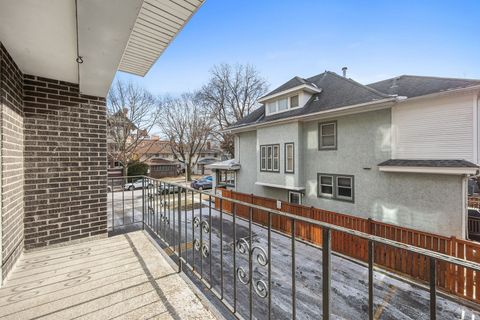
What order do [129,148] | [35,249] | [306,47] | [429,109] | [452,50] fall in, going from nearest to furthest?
[35,249]
[429,109]
[452,50]
[306,47]
[129,148]

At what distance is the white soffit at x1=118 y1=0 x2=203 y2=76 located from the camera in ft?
6.26

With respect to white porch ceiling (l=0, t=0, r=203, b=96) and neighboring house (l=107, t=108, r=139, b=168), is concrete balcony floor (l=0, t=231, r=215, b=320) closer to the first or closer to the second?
white porch ceiling (l=0, t=0, r=203, b=96)

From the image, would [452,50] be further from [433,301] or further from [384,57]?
[433,301]

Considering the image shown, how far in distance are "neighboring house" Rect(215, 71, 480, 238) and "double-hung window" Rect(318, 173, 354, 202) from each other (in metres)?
0.04

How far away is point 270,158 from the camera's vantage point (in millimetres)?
10859

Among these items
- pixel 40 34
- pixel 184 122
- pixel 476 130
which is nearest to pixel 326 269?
pixel 40 34

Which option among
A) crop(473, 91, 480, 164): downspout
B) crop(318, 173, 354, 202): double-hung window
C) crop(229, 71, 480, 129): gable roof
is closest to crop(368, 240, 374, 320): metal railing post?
crop(229, 71, 480, 129): gable roof

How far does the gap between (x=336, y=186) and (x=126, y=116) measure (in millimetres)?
17686

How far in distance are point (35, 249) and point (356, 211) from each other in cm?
916

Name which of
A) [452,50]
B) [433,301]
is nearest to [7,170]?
[433,301]

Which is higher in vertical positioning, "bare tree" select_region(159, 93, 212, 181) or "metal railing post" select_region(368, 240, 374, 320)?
"bare tree" select_region(159, 93, 212, 181)

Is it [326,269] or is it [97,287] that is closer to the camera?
[326,269]

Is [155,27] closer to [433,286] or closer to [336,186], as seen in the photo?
[433,286]

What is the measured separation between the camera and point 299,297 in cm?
439
